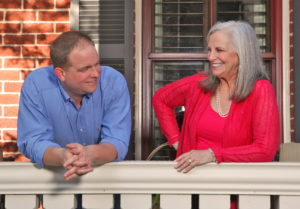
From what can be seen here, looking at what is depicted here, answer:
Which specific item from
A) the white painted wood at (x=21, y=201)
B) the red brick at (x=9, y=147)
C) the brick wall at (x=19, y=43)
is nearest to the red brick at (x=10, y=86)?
the brick wall at (x=19, y=43)

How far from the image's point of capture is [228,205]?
4.02 ft

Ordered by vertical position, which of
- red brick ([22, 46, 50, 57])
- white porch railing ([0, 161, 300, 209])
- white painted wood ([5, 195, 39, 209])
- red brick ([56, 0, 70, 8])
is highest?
red brick ([56, 0, 70, 8])

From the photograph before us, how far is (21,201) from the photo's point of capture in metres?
1.26

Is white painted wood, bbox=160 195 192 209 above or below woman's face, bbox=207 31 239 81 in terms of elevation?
below

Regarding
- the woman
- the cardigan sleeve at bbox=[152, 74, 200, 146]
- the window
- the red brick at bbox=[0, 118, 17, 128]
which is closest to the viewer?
the woman

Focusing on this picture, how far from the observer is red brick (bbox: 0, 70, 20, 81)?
3516 millimetres

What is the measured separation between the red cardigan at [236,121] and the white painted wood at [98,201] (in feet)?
2.21

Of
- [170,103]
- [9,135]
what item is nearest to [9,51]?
[9,135]

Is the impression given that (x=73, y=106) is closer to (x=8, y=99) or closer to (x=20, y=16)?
(x=8, y=99)

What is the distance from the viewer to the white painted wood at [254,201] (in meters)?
1.21

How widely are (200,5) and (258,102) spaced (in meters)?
1.88

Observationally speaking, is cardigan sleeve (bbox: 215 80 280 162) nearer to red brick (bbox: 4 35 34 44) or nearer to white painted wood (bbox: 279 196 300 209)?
white painted wood (bbox: 279 196 300 209)

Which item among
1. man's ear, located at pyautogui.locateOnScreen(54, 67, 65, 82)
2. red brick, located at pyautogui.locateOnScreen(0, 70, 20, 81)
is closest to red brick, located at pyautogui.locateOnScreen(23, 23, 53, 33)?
red brick, located at pyautogui.locateOnScreen(0, 70, 20, 81)

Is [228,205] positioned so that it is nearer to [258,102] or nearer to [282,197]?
[282,197]
